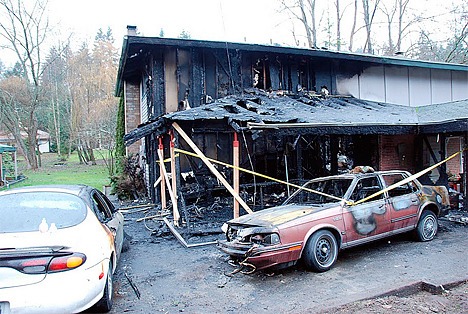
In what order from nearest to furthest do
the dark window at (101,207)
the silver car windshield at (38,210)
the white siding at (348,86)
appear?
the silver car windshield at (38,210) < the dark window at (101,207) < the white siding at (348,86)

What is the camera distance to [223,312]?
185 inches

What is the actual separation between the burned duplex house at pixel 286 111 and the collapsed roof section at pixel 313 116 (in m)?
0.04

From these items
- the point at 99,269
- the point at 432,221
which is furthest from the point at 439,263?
the point at 99,269

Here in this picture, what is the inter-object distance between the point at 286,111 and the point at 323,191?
3.31 metres

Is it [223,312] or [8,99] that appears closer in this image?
[223,312]

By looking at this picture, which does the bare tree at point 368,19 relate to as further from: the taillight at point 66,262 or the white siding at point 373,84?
the taillight at point 66,262

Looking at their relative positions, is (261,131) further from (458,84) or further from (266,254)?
(458,84)

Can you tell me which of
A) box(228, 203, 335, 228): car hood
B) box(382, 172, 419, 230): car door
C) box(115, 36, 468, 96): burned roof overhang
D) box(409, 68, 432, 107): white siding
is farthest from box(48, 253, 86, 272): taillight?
box(409, 68, 432, 107): white siding

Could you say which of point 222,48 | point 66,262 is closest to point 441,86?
point 222,48

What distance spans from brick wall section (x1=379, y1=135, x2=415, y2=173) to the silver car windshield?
10870 millimetres

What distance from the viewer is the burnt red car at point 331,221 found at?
18.6ft

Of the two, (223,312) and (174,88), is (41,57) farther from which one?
(223,312)

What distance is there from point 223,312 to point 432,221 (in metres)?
5.23

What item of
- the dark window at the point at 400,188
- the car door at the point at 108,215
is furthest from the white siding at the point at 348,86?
the car door at the point at 108,215
